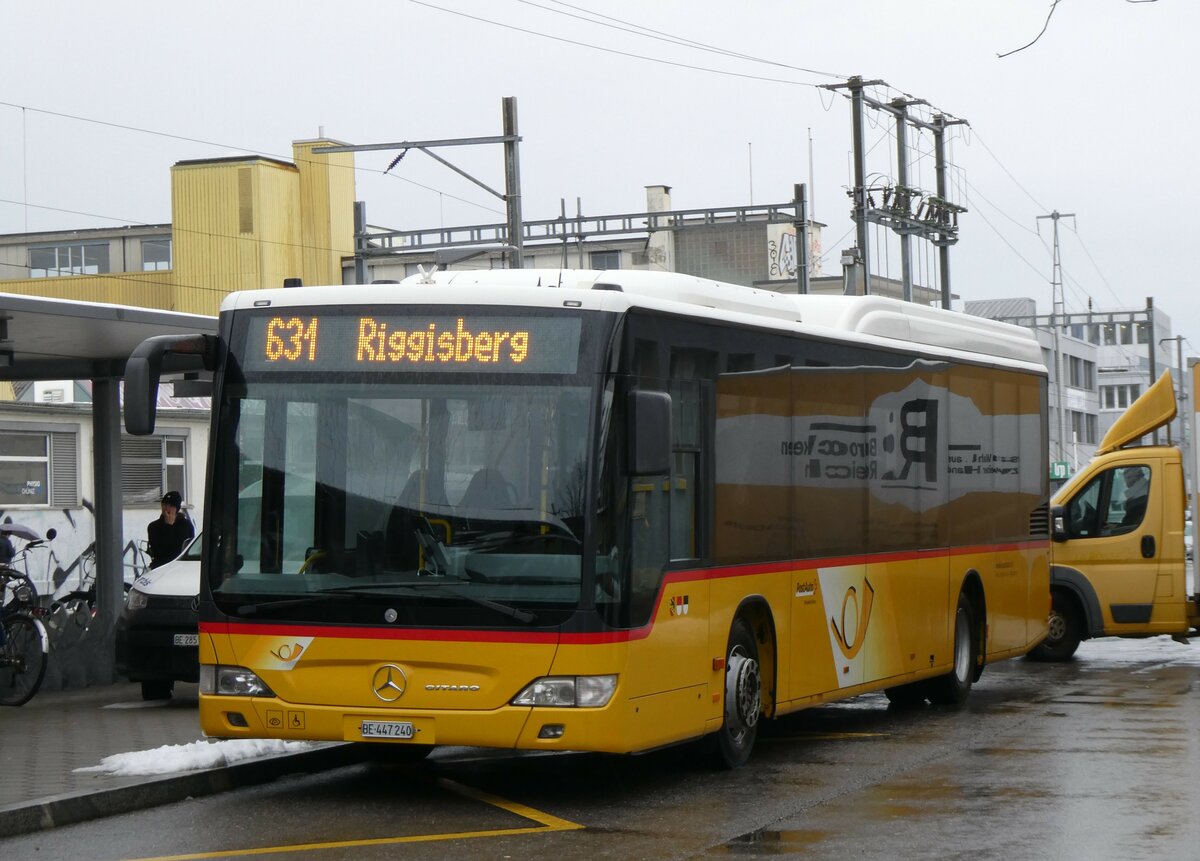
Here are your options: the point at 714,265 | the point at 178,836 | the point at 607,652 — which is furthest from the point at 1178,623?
the point at 714,265

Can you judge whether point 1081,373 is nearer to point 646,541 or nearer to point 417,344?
point 646,541

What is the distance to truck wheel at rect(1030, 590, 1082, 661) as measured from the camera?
67.1ft

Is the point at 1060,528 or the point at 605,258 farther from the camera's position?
the point at 605,258

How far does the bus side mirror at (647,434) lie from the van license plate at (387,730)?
179cm

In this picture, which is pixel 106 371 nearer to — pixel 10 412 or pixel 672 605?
pixel 672 605

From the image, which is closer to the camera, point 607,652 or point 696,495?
point 607,652

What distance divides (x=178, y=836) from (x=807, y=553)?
16.1 ft

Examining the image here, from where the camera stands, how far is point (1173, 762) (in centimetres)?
1190

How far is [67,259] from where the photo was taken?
2810 inches

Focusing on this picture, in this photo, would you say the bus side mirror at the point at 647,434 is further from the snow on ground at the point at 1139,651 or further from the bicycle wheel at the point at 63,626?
the snow on ground at the point at 1139,651

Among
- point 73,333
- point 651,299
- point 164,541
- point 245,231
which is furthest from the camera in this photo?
point 245,231

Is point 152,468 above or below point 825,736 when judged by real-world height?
above

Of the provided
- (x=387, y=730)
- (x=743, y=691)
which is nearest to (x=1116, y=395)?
(x=743, y=691)

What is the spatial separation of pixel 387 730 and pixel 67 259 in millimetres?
64947
